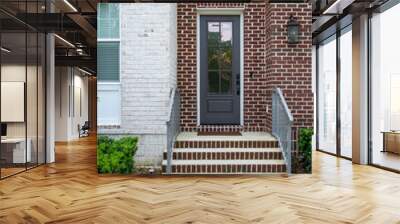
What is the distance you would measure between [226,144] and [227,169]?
511mm

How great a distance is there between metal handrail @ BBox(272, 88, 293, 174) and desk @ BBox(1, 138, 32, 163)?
13.8 ft

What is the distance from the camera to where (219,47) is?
7578mm

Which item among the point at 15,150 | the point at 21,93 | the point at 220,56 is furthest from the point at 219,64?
the point at 15,150

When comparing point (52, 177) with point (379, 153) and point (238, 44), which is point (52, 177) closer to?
point (238, 44)

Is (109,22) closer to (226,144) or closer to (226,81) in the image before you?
(226,81)

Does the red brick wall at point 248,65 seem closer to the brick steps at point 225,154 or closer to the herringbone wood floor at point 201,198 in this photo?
the brick steps at point 225,154

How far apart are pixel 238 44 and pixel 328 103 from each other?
11.1 feet

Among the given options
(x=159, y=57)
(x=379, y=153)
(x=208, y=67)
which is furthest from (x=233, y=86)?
(x=379, y=153)

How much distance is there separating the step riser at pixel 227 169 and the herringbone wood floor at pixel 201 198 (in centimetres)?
19

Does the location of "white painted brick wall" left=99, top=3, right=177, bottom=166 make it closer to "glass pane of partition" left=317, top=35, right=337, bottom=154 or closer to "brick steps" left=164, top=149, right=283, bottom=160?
"brick steps" left=164, top=149, right=283, bottom=160

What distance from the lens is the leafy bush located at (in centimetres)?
614

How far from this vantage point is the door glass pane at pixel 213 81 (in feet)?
24.9

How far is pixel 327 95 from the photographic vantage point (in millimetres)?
9883

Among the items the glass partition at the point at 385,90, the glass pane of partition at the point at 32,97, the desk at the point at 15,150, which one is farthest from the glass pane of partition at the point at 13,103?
the glass partition at the point at 385,90
